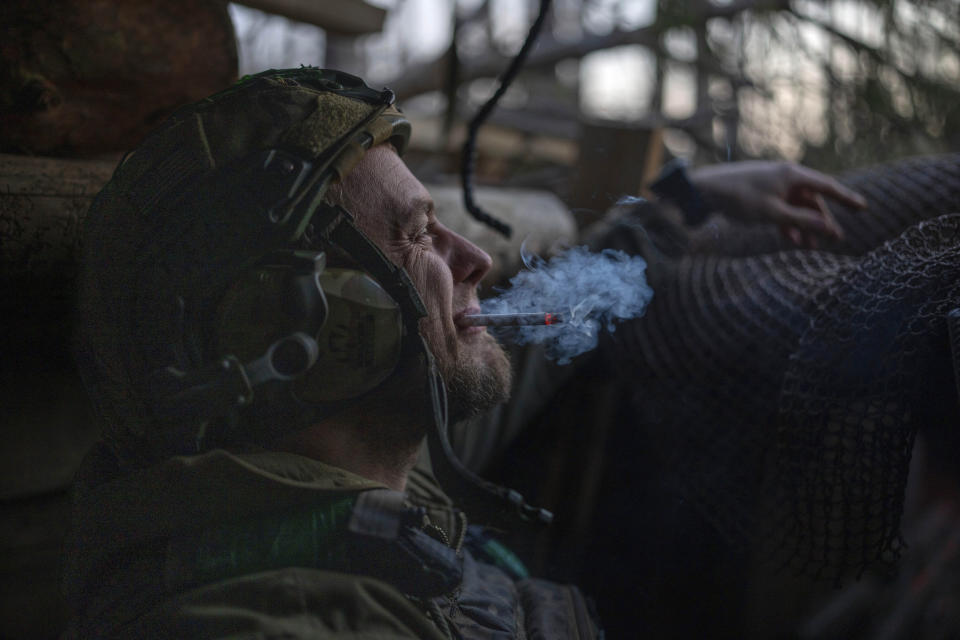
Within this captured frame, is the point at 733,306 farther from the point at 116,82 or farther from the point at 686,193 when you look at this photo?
the point at 116,82

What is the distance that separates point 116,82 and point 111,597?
1313mm

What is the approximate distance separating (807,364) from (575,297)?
24.6 inches

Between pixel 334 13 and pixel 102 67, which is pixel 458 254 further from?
pixel 334 13

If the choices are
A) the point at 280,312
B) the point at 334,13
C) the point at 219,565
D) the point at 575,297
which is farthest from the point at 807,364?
the point at 334,13

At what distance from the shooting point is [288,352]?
1.18 metres

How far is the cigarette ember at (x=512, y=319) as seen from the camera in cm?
158

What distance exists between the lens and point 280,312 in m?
1.22

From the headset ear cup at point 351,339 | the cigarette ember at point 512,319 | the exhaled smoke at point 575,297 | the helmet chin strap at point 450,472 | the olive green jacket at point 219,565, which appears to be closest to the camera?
the olive green jacket at point 219,565

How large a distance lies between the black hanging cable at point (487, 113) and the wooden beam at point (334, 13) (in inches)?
46.5

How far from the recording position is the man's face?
4.75 feet

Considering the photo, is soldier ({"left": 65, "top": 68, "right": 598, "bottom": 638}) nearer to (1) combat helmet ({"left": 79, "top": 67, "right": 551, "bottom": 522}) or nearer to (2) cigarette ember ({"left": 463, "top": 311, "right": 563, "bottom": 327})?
(1) combat helmet ({"left": 79, "top": 67, "right": 551, "bottom": 522})

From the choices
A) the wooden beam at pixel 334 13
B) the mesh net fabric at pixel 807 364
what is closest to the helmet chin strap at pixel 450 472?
the mesh net fabric at pixel 807 364

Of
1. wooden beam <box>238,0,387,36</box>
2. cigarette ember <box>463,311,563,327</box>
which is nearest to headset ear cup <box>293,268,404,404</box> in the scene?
Result: cigarette ember <box>463,311,563,327</box>

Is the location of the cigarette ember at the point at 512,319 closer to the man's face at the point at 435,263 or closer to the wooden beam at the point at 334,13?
the man's face at the point at 435,263
